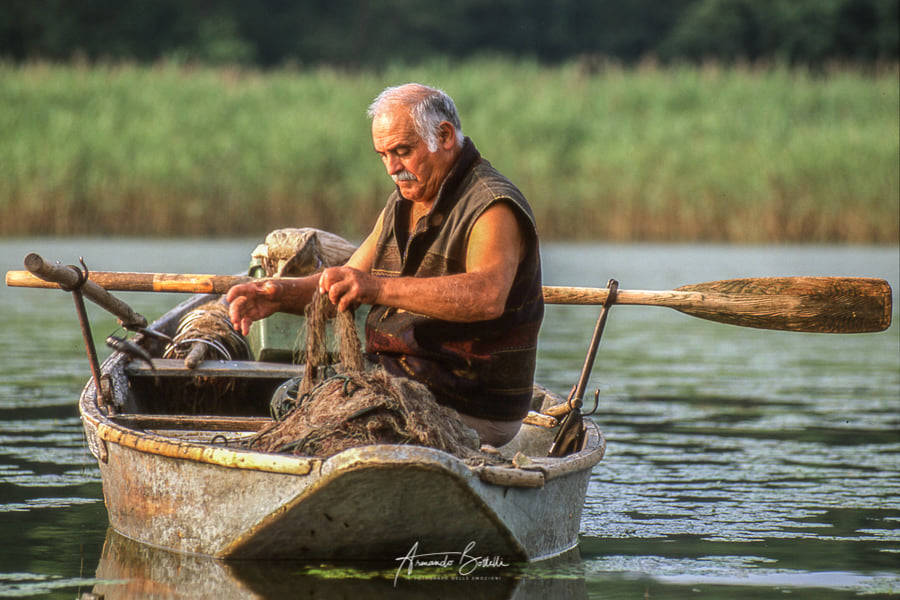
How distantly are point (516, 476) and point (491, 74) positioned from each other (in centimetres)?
1758

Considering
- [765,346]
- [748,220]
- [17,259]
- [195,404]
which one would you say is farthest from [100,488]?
[748,220]

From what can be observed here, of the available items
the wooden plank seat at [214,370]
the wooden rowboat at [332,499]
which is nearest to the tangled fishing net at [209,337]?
the wooden plank seat at [214,370]

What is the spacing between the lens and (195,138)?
18.9m

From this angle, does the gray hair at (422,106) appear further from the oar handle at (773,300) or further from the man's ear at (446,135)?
the oar handle at (773,300)

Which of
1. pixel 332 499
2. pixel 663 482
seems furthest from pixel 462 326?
pixel 663 482

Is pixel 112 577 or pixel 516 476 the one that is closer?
pixel 516 476

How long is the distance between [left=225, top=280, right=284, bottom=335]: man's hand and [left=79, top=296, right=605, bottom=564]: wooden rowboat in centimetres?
36

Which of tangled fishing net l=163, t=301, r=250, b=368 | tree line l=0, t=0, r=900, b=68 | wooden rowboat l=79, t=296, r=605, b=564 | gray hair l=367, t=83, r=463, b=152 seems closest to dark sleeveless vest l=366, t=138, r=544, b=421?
gray hair l=367, t=83, r=463, b=152

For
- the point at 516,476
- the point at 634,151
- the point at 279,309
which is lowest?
the point at 516,476

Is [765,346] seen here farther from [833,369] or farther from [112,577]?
[112,577]

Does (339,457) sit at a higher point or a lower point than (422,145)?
lower

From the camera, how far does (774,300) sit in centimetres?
590

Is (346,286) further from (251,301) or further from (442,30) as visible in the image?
(442,30)

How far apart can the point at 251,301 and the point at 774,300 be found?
2.23 m
